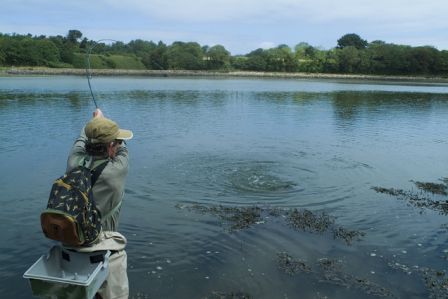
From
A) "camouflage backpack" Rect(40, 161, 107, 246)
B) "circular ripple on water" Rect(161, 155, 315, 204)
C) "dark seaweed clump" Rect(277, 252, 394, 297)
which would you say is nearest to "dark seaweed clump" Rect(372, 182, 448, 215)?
"circular ripple on water" Rect(161, 155, 315, 204)

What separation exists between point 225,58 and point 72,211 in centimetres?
19050

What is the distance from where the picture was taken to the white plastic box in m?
4.38

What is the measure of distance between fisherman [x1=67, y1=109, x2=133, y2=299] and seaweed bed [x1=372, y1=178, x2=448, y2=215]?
34.7ft

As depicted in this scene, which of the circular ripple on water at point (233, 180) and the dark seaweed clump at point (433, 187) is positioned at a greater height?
the circular ripple on water at point (233, 180)

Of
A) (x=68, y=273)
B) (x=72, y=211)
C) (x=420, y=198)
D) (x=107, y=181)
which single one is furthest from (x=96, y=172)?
(x=420, y=198)

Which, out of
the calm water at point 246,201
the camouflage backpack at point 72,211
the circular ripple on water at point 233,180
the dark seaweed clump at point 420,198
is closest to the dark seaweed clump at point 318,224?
the calm water at point 246,201

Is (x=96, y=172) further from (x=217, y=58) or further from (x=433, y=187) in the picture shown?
(x=217, y=58)

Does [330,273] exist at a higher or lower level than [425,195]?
higher

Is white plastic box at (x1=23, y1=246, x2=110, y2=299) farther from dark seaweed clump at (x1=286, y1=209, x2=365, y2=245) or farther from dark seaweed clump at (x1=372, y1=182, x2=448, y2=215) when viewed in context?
dark seaweed clump at (x1=372, y1=182, x2=448, y2=215)

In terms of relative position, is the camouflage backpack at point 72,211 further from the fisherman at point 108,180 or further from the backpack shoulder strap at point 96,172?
the fisherman at point 108,180

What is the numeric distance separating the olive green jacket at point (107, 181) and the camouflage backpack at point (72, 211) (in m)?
0.22

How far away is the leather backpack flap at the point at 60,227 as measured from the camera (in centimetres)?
414

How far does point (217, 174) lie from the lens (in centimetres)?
1620

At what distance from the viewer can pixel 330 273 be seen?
27.8 ft
